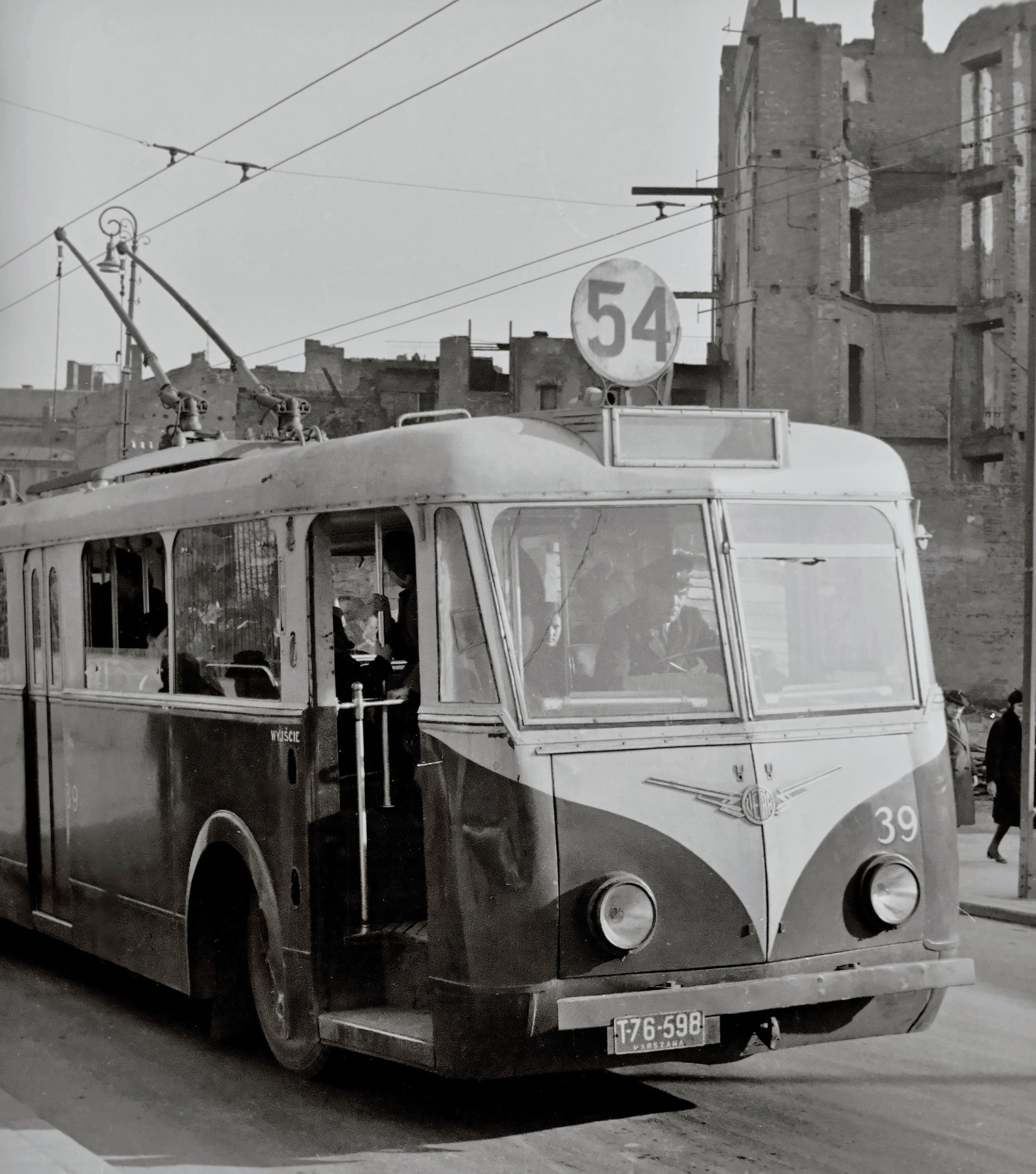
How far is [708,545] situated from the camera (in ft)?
19.9

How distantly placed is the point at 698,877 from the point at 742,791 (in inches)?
14.0

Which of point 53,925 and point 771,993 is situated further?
point 53,925

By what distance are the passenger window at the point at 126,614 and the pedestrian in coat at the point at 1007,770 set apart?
910 cm

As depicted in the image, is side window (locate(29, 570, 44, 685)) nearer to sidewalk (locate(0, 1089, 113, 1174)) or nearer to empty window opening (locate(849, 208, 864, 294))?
sidewalk (locate(0, 1089, 113, 1174))

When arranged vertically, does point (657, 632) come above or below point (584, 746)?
above

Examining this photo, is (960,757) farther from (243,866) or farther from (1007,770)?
(243,866)

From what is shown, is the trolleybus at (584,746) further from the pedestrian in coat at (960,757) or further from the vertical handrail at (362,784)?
the pedestrian in coat at (960,757)

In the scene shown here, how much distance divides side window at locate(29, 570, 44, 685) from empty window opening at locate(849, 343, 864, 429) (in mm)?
37819

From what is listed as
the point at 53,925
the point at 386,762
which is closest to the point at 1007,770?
the point at 53,925

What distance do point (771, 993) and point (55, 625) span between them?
17.1 feet

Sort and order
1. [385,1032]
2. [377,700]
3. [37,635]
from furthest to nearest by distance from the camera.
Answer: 1. [37,635]
2. [377,700]
3. [385,1032]

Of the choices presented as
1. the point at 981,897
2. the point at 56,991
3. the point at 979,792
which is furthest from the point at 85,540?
the point at 979,792

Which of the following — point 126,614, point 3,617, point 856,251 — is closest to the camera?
point 126,614

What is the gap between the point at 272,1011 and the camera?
7.05 m
